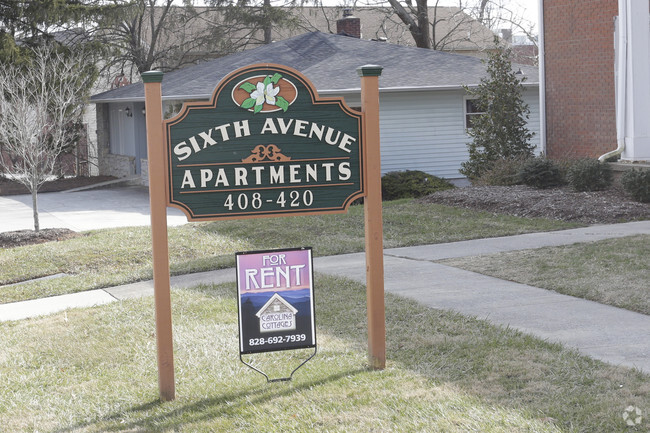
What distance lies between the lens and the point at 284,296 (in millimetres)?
5691

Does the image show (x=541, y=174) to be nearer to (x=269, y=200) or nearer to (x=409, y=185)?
(x=409, y=185)

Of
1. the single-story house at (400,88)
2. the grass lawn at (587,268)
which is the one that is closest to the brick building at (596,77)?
the single-story house at (400,88)

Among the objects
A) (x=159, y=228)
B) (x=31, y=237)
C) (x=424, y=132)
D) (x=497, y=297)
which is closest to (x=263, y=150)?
(x=159, y=228)

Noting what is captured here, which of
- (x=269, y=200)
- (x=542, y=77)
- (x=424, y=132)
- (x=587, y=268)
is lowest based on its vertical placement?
(x=587, y=268)

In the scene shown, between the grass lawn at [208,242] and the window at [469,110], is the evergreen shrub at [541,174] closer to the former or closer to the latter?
the grass lawn at [208,242]

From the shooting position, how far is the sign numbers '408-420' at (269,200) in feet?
18.3

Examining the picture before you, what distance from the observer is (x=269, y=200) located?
18.5 ft

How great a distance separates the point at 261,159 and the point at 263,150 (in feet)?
0.20

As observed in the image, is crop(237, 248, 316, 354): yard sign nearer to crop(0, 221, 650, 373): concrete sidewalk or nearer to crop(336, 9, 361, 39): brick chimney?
crop(0, 221, 650, 373): concrete sidewalk

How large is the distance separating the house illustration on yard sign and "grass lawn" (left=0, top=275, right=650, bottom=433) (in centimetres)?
38

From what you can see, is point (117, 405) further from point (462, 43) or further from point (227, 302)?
point (462, 43)

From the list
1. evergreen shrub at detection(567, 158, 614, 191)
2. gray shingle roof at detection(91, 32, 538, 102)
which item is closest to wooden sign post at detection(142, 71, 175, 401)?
evergreen shrub at detection(567, 158, 614, 191)

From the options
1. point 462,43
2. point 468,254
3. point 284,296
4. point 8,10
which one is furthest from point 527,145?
point 462,43

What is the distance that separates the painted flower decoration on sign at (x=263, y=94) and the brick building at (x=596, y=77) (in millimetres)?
11519
